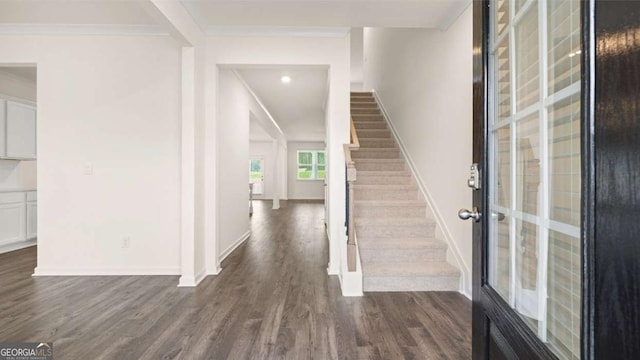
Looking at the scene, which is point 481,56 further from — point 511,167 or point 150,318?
point 150,318

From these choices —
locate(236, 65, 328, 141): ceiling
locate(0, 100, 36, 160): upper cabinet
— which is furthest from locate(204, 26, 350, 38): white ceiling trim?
locate(0, 100, 36, 160): upper cabinet

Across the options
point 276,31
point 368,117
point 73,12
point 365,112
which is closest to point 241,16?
point 276,31

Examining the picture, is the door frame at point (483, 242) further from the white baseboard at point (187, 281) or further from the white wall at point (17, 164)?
the white wall at point (17, 164)

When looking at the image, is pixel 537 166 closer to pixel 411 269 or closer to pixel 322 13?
pixel 411 269

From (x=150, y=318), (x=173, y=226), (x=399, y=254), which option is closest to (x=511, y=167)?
(x=399, y=254)

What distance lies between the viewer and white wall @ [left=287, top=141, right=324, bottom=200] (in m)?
11.7

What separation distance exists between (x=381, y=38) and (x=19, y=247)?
6194mm

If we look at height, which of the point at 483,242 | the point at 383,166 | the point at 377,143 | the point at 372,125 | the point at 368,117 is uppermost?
the point at 368,117

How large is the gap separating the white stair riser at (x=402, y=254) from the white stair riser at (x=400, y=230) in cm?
24

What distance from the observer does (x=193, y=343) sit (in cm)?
182

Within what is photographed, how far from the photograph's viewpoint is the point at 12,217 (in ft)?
12.7

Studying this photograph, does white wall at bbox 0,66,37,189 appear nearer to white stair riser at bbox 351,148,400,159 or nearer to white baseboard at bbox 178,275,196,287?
white baseboard at bbox 178,275,196,287

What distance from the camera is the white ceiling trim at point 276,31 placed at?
2.97 meters

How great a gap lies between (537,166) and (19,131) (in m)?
5.52
